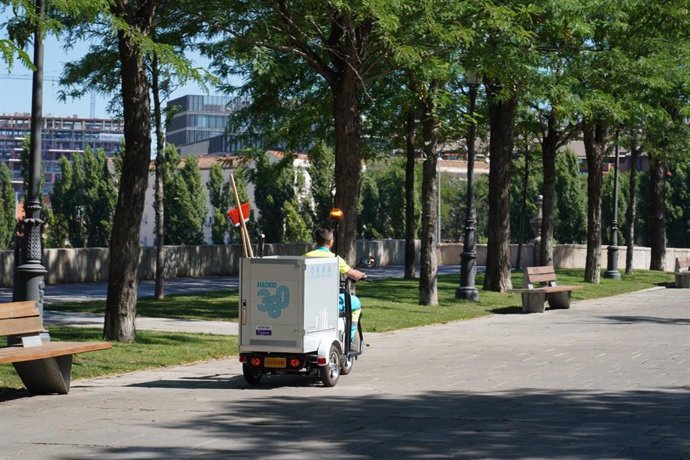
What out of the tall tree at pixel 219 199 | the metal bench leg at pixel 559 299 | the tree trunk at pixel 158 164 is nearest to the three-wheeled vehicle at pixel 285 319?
the tree trunk at pixel 158 164

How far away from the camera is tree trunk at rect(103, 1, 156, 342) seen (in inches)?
674

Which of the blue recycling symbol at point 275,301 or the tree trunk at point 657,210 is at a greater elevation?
the tree trunk at point 657,210

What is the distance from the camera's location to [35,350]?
12.2 metres

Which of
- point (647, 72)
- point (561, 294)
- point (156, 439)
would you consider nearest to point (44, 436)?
point (156, 439)

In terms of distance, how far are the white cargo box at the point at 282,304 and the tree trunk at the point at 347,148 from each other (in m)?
9.01

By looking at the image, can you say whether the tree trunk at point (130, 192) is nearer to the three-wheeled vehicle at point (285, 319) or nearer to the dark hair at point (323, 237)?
the dark hair at point (323, 237)

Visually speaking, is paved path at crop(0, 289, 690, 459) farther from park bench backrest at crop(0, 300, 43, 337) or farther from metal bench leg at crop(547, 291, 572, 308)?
metal bench leg at crop(547, 291, 572, 308)

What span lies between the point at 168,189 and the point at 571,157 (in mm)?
28901

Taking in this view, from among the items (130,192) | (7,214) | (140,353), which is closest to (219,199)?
(7,214)

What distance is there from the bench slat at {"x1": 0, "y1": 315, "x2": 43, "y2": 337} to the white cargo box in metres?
2.13

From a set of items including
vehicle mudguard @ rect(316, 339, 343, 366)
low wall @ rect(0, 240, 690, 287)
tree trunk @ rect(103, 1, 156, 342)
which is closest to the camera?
vehicle mudguard @ rect(316, 339, 343, 366)

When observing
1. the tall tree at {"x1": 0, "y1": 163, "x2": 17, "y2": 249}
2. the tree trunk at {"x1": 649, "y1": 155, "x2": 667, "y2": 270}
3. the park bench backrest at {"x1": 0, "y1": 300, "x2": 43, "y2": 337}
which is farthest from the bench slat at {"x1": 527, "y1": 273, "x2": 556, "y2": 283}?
the tall tree at {"x1": 0, "y1": 163, "x2": 17, "y2": 249}

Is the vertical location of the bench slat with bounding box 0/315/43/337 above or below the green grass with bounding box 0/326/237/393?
above

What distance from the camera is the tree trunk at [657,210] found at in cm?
4994
